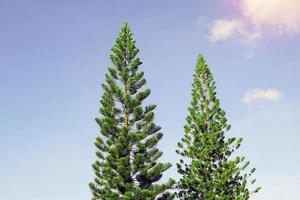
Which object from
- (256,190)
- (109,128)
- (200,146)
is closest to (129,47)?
(109,128)

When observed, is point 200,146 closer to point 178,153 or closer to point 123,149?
point 178,153

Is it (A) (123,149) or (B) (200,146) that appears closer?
(A) (123,149)

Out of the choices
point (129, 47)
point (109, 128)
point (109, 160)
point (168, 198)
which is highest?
point (129, 47)

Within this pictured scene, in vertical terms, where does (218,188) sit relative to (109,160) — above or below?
below

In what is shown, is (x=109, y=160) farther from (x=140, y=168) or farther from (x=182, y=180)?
(x=182, y=180)

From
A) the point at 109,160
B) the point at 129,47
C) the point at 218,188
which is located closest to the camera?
the point at 109,160

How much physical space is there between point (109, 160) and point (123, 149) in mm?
1087

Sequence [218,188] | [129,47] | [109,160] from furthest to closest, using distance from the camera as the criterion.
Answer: [129,47]
[218,188]
[109,160]

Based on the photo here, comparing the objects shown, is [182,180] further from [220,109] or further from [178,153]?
[220,109]

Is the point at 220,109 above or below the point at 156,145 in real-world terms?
above

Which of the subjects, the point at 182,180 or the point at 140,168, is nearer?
the point at 140,168

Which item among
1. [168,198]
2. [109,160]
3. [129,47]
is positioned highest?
[129,47]

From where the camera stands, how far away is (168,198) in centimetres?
2992

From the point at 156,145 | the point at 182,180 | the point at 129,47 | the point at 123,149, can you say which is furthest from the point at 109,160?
the point at 129,47
